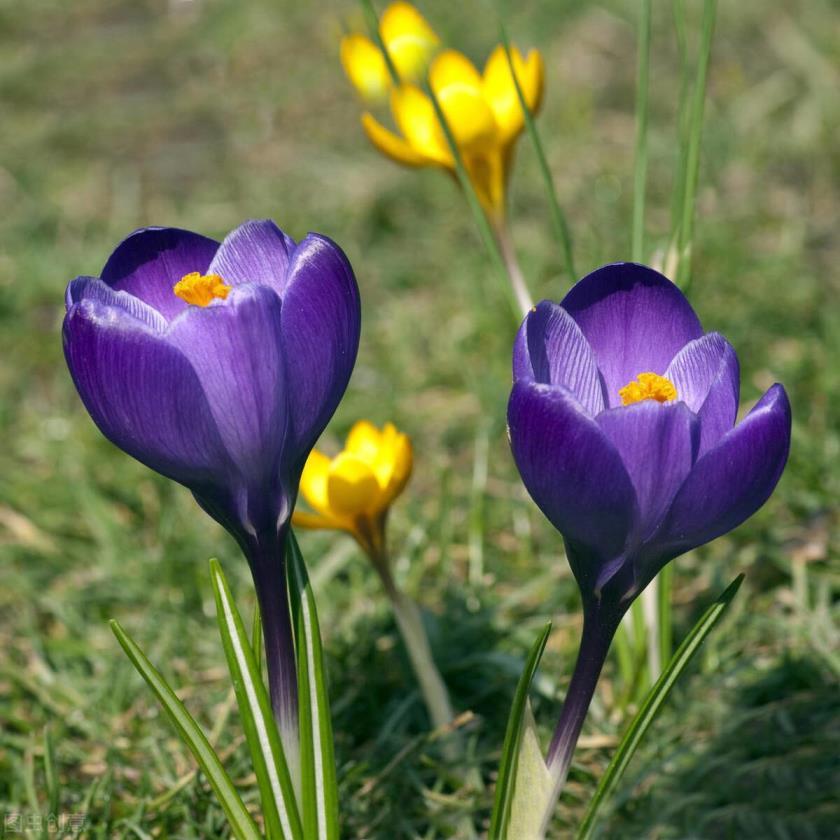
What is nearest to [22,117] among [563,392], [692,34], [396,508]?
[692,34]

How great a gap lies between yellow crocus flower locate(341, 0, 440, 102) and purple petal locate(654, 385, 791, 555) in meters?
0.80

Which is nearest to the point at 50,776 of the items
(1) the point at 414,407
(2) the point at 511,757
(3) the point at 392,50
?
(2) the point at 511,757

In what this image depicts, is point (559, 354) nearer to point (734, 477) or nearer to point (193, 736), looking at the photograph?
point (734, 477)

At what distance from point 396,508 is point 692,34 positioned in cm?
218

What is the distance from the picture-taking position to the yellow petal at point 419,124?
136 cm

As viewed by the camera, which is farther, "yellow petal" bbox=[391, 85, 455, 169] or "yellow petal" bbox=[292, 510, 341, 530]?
"yellow petal" bbox=[391, 85, 455, 169]

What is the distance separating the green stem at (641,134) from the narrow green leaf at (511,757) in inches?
22.1

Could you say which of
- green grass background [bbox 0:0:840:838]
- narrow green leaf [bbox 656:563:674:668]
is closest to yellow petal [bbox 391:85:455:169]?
green grass background [bbox 0:0:840:838]

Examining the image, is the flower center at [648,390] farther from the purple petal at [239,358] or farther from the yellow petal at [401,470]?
the yellow petal at [401,470]

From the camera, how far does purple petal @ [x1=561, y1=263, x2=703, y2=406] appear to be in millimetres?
917

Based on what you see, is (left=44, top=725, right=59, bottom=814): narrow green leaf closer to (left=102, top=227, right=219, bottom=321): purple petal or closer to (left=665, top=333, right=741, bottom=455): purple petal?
(left=102, top=227, right=219, bottom=321): purple petal

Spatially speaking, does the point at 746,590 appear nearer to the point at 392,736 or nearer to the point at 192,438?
the point at 392,736

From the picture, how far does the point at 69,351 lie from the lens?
2.80ft

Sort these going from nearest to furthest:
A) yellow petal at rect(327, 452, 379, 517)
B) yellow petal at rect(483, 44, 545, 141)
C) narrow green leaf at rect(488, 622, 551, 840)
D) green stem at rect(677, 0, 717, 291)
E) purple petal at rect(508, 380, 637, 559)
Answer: purple petal at rect(508, 380, 637, 559) → narrow green leaf at rect(488, 622, 551, 840) → green stem at rect(677, 0, 717, 291) → yellow petal at rect(327, 452, 379, 517) → yellow petal at rect(483, 44, 545, 141)
